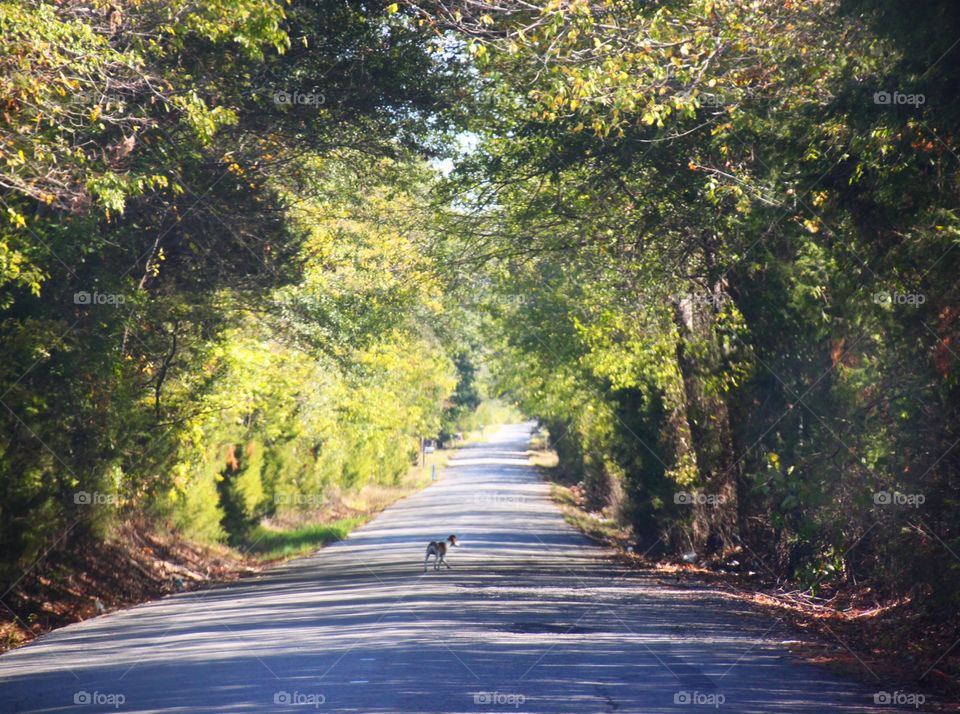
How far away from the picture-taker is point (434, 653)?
12.4 m

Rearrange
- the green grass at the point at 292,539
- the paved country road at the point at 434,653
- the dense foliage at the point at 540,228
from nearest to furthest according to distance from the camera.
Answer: the paved country road at the point at 434,653 < the dense foliage at the point at 540,228 < the green grass at the point at 292,539

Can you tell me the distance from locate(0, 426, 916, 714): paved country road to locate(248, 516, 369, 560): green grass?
36.2ft

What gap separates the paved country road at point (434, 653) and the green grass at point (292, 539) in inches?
434

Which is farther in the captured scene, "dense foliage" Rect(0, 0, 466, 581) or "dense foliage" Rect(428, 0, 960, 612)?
"dense foliage" Rect(0, 0, 466, 581)

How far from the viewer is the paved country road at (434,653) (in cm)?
997

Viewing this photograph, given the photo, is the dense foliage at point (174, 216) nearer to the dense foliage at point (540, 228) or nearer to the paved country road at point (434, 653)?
the dense foliage at point (540, 228)

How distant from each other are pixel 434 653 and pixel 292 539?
26.7 meters

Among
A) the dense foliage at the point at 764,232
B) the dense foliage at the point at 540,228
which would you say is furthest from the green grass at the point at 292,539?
the dense foliage at the point at 764,232

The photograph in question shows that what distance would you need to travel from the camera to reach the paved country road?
32.7 ft

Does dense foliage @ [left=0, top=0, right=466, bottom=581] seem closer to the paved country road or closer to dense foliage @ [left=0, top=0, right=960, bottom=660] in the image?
dense foliage @ [left=0, top=0, right=960, bottom=660]

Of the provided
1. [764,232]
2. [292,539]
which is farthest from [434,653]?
[292,539]

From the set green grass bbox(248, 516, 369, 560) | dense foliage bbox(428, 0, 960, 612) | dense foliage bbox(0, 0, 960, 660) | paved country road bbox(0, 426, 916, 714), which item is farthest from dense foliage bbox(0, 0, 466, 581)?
green grass bbox(248, 516, 369, 560)

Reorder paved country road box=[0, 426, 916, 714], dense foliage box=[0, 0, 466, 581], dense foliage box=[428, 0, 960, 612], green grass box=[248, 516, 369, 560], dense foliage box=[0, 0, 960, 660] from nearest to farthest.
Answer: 1. paved country road box=[0, 426, 916, 714]
2. dense foliage box=[428, 0, 960, 612]
3. dense foliage box=[0, 0, 960, 660]
4. dense foliage box=[0, 0, 466, 581]
5. green grass box=[248, 516, 369, 560]

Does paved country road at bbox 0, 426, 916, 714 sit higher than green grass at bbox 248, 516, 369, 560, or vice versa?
paved country road at bbox 0, 426, 916, 714
